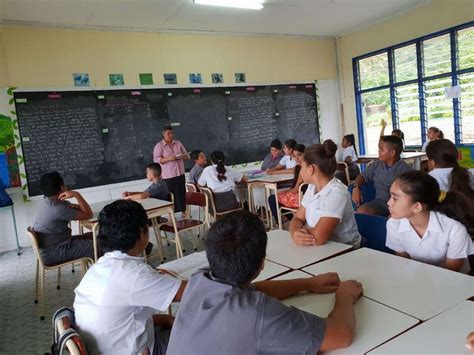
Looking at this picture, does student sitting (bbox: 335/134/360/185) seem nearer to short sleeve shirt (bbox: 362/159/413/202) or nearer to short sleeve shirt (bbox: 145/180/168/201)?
short sleeve shirt (bbox: 362/159/413/202)

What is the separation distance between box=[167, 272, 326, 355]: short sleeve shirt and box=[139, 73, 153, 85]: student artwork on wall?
550cm

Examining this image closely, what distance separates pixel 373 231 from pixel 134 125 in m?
4.52

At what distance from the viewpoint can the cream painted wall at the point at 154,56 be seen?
17.3ft

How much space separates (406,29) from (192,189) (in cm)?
493

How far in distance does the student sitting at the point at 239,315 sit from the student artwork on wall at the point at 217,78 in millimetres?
5899

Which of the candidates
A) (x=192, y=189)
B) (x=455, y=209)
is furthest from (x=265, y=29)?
(x=455, y=209)

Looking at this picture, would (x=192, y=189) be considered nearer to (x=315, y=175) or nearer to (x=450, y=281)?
(x=315, y=175)

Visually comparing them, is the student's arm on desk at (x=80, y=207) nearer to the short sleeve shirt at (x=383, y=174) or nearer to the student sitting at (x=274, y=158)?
the short sleeve shirt at (x=383, y=174)

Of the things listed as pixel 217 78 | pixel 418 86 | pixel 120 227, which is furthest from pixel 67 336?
pixel 418 86

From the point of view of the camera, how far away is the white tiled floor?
2723 millimetres

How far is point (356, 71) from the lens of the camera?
795 cm

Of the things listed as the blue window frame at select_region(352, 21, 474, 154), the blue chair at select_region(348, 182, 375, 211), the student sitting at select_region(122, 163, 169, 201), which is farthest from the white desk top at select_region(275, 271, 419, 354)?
the blue window frame at select_region(352, 21, 474, 154)

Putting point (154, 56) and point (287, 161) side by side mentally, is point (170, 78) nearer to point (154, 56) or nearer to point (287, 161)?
point (154, 56)

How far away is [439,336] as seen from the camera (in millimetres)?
1093
